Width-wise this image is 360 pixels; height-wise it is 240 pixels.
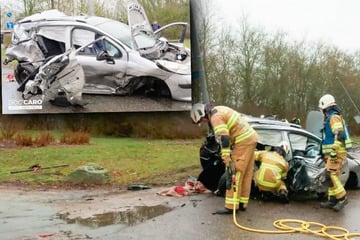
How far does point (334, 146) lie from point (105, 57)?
1334cm

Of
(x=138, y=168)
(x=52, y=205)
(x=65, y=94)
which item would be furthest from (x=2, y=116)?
(x=52, y=205)

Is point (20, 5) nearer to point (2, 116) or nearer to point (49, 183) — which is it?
point (2, 116)

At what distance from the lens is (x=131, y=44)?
20.4 meters

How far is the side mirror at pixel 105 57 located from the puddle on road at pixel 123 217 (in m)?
12.2

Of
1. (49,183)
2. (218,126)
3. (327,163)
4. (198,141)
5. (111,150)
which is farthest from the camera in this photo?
(198,141)

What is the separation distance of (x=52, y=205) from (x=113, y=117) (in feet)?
45.9

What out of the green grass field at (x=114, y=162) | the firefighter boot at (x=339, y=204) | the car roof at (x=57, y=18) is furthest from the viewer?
the car roof at (x=57, y=18)

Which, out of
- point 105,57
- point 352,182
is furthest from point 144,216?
point 105,57

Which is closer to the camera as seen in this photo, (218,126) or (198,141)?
(218,126)

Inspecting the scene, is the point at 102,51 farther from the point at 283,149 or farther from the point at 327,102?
the point at 327,102

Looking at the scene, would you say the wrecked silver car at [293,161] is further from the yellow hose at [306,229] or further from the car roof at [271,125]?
the yellow hose at [306,229]

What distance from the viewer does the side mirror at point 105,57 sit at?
20.0m

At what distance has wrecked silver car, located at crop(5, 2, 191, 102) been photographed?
65.2 feet

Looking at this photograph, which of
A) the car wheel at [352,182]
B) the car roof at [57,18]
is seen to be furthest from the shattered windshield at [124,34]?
the car wheel at [352,182]
